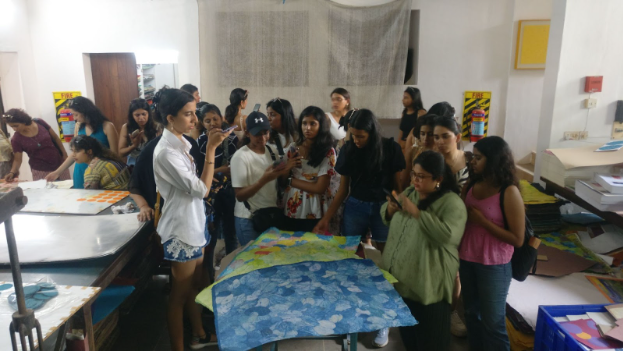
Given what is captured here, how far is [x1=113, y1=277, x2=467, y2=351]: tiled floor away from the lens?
7.78 ft

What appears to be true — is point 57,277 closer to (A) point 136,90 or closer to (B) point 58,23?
(A) point 136,90

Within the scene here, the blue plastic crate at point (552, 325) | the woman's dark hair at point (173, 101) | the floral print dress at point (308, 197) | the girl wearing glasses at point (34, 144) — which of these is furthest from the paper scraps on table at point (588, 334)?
the girl wearing glasses at point (34, 144)

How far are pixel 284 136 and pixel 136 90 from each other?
10.4 ft

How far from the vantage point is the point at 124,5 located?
471 cm

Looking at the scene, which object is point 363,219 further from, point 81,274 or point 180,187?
point 81,274

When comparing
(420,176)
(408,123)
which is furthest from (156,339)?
(408,123)

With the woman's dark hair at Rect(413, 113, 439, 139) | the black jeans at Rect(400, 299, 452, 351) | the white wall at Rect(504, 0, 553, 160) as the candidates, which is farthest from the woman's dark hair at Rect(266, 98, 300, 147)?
the white wall at Rect(504, 0, 553, 160)

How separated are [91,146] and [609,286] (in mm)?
3406

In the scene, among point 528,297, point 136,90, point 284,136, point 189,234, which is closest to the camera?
point 189,234

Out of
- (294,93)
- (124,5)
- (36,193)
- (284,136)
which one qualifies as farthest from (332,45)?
(36,193)

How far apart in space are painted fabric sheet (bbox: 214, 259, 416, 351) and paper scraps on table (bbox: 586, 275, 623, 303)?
1514mm

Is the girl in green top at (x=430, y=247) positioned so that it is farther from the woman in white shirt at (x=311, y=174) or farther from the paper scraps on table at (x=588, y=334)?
the woman in white shirt at (x=311, y=174)

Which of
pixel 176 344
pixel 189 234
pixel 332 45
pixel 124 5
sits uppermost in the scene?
pixel 124 5

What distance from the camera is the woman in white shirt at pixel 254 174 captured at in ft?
7.47
